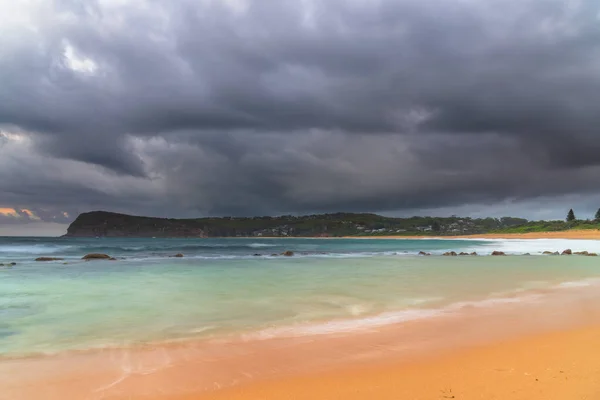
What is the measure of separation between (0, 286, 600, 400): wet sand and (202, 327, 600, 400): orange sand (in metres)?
0.01

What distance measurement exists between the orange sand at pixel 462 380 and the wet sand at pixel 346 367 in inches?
0.5

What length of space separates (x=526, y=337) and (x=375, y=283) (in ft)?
32.2

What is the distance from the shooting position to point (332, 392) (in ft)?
15.8

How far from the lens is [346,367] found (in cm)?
579

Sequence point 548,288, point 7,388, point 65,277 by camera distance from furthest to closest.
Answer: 1. point 65,277
2. point 548,288
3. point 7,388

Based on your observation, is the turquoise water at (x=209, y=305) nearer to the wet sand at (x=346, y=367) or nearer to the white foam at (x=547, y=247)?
the wet sand at (x=346, y=367)

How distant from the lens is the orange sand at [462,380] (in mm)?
4617

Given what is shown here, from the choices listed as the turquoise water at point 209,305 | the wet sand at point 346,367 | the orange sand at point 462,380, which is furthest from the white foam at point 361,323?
the orange sand at point 462,380

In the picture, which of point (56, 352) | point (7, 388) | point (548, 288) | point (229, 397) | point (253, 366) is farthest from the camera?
point (548, 288)

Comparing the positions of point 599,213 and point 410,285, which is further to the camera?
point 599,213

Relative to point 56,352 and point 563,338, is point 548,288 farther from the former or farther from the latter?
point 56,352

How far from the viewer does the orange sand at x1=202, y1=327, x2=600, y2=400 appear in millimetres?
4617

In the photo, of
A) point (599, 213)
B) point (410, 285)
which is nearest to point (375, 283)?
point (410, 285)

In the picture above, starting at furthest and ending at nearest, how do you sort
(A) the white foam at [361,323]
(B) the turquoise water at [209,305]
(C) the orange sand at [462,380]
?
(B) the turquoise water at [209,305] → (A) the white foam at [361,323] → (C) the orange sand at [462,380]
